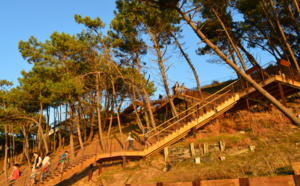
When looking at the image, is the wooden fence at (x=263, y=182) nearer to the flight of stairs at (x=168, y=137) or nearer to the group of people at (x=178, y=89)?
the flight of stairs at (x=168, y=137)

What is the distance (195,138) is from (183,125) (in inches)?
48.6

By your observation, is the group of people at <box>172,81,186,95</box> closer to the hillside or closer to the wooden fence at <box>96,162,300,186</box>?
the hillside

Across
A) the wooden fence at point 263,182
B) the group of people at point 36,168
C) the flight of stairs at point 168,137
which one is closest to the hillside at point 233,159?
the flight of stairs at point 168,137

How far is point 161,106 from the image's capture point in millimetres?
22859

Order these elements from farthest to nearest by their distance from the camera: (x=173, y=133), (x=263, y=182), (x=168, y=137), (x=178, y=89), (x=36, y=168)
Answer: (x=178, y=89)
(x=173, y=133)
(x=168, y=137)
(x=36, y=168)
(x=263, y=182)

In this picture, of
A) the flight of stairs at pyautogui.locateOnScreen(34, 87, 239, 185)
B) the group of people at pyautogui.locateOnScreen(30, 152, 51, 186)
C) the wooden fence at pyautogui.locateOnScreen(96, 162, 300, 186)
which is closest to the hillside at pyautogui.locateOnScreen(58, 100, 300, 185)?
the flight of stairs at pyautogui.locateOnScreen(34, 87, 239, 185)

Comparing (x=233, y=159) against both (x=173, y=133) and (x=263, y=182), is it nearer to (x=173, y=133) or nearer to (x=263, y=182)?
(x=173, y=133)

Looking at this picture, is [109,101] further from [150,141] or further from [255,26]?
[255,26]

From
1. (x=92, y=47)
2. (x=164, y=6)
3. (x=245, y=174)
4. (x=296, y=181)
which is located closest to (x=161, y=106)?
(x=92, y=47)

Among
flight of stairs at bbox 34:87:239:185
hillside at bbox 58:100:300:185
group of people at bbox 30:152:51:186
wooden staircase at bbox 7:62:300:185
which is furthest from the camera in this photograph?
wooden staircase at bbox 7:62:300:185

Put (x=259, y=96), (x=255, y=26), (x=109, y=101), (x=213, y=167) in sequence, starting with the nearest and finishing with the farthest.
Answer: (x=213, y=167)
(x=259, y=96)
(x=255, y=26)
(x=109, y=101)

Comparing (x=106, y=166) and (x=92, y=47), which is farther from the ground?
(x=92, y=47)

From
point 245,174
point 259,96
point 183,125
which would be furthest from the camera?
point 259,96

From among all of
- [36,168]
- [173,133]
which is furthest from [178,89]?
[36,168]
